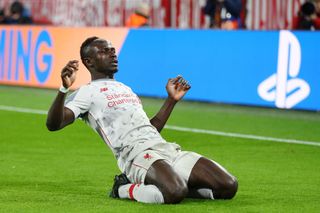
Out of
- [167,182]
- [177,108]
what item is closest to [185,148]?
[167,182]

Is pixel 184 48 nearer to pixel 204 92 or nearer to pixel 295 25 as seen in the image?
pixel 204 92

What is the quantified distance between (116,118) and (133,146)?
309 mm

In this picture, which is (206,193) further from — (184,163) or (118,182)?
(118,182)

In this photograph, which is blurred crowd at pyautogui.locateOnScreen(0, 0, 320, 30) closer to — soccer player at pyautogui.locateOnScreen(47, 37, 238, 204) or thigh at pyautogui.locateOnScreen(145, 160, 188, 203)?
soccer player at pyautogui.locateOnScreen(47, 37, 238, 204)

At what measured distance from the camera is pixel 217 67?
1866cm

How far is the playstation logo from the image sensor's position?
17.1m

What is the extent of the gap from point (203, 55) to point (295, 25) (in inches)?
116

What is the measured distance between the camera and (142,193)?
340 inches

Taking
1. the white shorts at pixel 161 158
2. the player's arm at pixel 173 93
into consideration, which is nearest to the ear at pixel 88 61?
the player's arm at pixel 173 93

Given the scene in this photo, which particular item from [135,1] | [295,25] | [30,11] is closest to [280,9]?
[295,25]

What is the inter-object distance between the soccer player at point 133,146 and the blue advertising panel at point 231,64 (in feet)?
27.0

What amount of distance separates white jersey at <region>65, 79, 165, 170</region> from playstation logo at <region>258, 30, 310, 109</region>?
8.28 metres

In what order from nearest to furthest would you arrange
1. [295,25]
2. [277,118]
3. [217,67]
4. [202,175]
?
[202,175] → [277,118] → [217,67] → [295,25]

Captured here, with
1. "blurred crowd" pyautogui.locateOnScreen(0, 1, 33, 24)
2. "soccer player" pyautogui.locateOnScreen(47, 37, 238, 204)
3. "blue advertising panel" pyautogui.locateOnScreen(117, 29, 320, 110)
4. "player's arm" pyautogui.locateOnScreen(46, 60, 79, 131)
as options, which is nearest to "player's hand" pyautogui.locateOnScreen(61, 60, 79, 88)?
"player's arm" pyautogui.locateOnScreen(46, 60, 79, 131)
